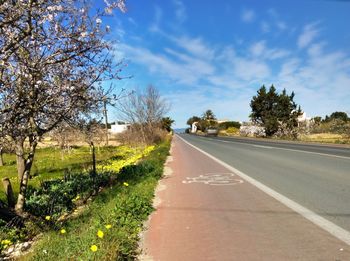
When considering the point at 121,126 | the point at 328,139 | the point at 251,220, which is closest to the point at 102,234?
the point at 251,220

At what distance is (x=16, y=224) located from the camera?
7824mm

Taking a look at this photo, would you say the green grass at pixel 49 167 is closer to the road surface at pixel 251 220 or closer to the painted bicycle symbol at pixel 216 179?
the painted bicycle symbol at pixel 216 179

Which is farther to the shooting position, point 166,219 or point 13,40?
point 166,219

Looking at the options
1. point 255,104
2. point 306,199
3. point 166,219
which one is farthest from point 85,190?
point 255,104

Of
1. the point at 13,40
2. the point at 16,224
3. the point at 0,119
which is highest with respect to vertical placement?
the point at 13,40

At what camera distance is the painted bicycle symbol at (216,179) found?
11.5 metres

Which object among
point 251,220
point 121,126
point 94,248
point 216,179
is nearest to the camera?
point 94,248

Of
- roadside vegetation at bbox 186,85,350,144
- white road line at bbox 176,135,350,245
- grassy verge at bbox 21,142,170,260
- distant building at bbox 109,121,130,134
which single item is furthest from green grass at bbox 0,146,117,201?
roadside vegetation at bbox 186,85,350,144

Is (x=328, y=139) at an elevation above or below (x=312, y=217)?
above

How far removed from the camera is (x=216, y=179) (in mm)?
12406

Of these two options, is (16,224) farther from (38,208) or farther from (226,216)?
(226,216)

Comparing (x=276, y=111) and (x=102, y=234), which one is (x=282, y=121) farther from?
(x=102, y=234)

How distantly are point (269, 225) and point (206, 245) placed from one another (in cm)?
138

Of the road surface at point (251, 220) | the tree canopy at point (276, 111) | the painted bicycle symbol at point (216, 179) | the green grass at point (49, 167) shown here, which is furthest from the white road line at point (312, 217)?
the tree canopy at point (276, 111)
